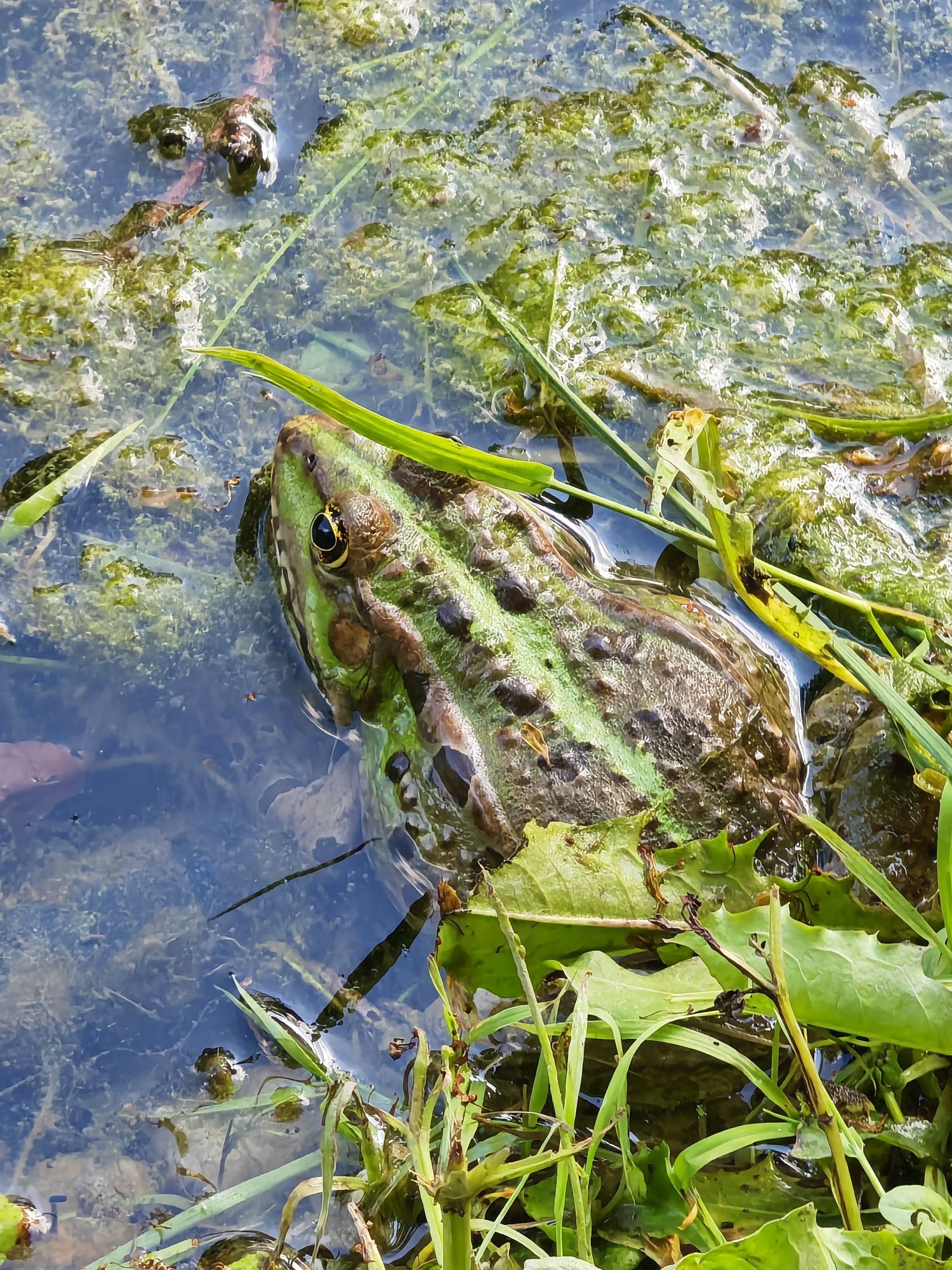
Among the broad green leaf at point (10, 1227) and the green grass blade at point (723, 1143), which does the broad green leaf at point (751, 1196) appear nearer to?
the green grass blade at point (723, 1143)

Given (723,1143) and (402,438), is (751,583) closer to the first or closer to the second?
(402,438)

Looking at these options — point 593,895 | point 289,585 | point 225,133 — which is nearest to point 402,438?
point 289,585

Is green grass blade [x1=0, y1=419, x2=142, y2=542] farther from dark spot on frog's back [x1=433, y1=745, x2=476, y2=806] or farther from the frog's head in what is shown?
dark spot on frog's back [x1=433, y1=745, x2=476, y2=806]

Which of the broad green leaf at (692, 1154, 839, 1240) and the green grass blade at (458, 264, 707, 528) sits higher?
the green grass blade at (458, 264, 707, 528)

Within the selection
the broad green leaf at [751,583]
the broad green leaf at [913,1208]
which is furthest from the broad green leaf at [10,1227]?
the broad green leaf at [751,583]

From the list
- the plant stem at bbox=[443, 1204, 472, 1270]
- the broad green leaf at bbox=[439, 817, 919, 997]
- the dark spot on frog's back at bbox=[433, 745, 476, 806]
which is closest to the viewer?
the plant stem at bbox=[443, 1204, 472, 1270]

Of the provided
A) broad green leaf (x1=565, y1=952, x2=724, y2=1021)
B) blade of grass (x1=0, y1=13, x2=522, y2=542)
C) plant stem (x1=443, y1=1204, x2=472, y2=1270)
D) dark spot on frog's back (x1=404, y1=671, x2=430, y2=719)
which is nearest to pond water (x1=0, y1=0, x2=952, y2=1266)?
blade of grass (x1=0, y1=13, x2=522, y2=542)
